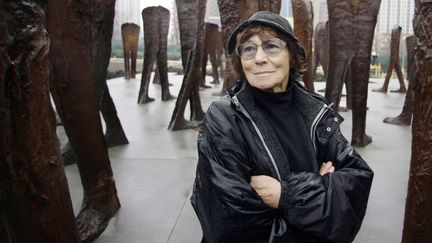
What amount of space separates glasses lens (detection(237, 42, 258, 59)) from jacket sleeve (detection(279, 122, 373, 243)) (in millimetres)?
506

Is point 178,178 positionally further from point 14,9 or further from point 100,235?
point 14,9

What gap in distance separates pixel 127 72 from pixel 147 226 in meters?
12.3

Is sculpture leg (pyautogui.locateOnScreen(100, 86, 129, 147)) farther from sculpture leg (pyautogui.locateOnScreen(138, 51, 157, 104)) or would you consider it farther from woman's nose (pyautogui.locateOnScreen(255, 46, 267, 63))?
sculpture leg (pyautogui.locateOnScreen(138, 51, 157, 104))

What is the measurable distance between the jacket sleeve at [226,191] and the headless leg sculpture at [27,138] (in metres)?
0.54

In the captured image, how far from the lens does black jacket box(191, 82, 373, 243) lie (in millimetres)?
1539

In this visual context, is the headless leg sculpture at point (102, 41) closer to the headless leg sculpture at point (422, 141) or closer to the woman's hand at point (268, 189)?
the woman's hand at point (268, 189)

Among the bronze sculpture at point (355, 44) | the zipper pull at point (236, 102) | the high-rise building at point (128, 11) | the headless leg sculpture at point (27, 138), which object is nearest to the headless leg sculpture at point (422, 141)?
the zipper pull at point (236, 102)

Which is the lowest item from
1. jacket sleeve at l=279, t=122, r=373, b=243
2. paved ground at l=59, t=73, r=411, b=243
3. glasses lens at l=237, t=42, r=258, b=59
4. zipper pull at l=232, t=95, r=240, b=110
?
paved ground at l=59, t=73, r=411, b=243

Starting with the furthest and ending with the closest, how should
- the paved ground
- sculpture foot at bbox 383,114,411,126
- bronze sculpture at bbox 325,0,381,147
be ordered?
sculpture foot at bbox 383,114,411,126 < bronze sculpture at bbox 325,0,381,147 < the paved ground

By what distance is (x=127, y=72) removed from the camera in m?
14.6

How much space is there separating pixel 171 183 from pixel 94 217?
0.94 metres

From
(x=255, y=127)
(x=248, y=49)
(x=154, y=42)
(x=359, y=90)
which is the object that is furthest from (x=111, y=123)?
(x=154, y=42)

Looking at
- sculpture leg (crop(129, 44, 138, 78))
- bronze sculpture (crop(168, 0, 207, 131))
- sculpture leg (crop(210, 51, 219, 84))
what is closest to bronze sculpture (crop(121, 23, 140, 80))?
sculpture leg (crop(129, 44, 138, 78))

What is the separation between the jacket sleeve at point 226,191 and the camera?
1.54m
